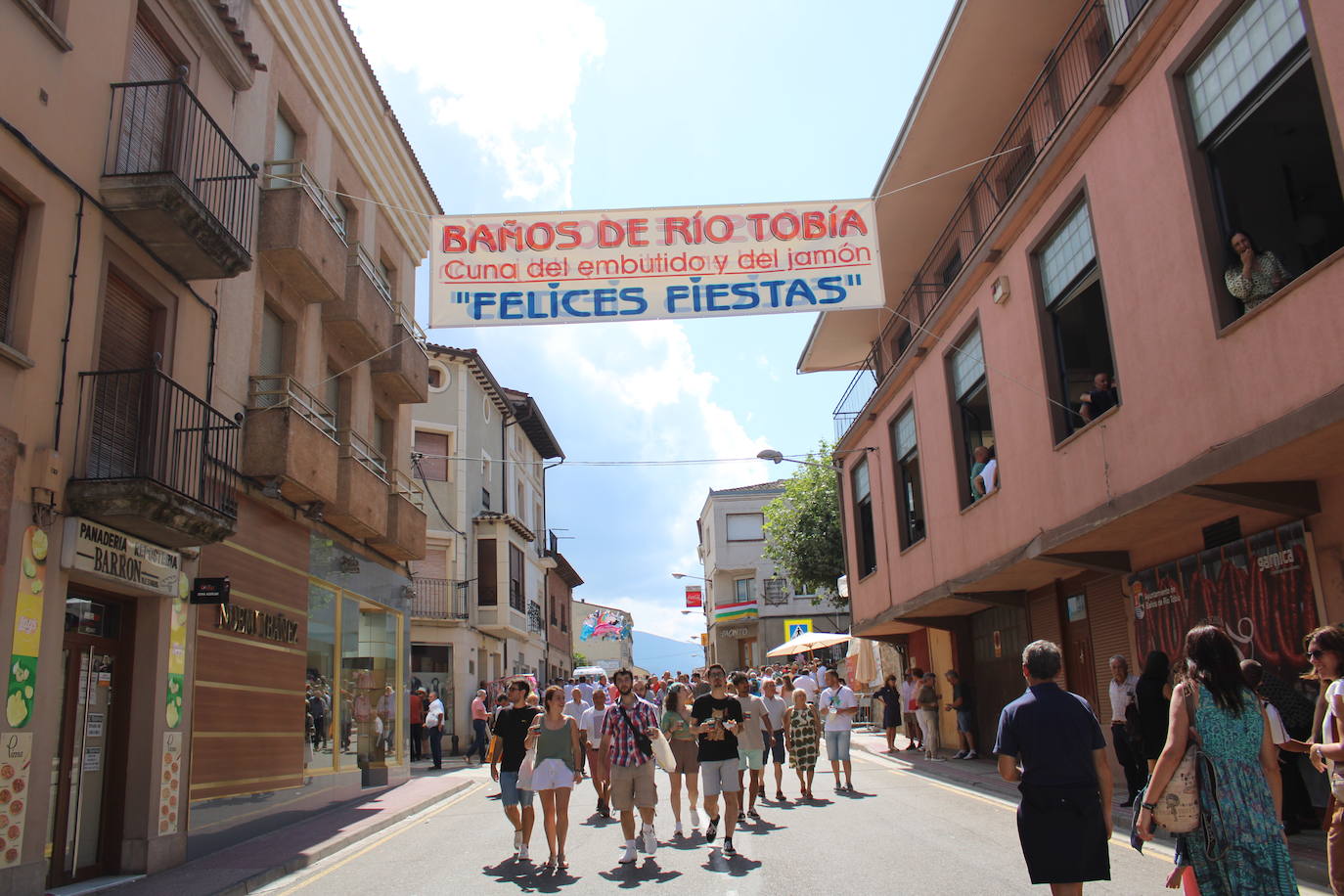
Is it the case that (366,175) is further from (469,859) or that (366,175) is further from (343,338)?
(469,859)

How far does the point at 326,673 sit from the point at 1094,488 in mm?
11622

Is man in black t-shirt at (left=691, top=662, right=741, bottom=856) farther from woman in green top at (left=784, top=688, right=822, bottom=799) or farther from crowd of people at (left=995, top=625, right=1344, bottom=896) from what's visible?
crowd of people at (left=995, top=625, right=1344, bottom=896)

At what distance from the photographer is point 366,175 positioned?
18891 millimetres

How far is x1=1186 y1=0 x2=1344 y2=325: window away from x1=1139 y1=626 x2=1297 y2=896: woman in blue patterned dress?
5.20 m

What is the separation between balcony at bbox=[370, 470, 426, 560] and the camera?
19141 mm

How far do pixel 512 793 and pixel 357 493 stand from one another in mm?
7662

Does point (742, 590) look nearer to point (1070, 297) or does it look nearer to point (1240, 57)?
point (1070, 297)

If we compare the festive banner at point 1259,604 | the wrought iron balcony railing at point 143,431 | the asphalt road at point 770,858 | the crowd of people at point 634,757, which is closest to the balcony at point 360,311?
the wrought iron balcony railing at point 143,431

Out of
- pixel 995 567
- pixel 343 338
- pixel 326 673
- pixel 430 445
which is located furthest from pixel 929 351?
pixel 430 445

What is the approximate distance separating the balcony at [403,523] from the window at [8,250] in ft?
31.9

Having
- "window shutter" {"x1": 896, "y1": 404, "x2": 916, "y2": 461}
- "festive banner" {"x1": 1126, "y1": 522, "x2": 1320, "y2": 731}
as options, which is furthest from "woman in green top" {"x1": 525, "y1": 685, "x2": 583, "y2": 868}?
"window shutter" {"x1": 896, "y1": 404, "x2": 916, "y2": 461}

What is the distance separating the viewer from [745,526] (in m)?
62.8

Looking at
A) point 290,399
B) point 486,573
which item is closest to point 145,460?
point 290,399

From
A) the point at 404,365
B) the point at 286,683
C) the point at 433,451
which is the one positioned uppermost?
the point at 433,451
